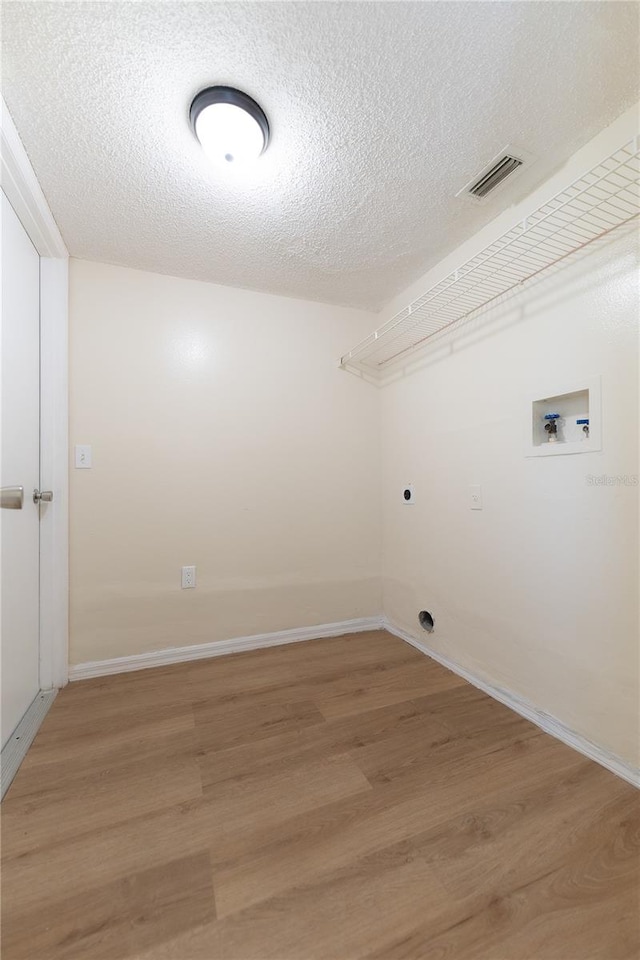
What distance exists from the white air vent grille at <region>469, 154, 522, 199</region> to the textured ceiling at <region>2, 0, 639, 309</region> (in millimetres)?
50

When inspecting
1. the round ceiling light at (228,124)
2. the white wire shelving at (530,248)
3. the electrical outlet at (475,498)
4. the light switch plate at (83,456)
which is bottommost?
the electrical outlet at (475,498)

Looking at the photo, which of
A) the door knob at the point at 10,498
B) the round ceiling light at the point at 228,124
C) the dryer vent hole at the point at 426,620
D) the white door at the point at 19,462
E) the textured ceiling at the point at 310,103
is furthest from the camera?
the dryer vent hole at the point at 426,620

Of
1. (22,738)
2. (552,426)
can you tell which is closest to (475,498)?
(552,426)

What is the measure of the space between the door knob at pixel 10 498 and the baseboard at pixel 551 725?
1825 mm

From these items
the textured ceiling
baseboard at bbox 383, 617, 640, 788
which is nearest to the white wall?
baseboard at bbox 383, 617, 640, 788

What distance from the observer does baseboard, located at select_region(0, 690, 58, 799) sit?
3.91 ft

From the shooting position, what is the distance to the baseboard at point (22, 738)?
1190 mm

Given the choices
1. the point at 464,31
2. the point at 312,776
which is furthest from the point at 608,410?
the point at 312,776

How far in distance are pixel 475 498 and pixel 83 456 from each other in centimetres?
193

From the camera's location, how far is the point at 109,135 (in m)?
1.24

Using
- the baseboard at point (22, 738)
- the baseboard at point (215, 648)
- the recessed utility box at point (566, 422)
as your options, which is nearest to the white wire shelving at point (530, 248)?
the recessed utility box at point (566, 422)

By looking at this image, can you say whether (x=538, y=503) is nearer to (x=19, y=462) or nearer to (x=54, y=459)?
(x=19, y=462)

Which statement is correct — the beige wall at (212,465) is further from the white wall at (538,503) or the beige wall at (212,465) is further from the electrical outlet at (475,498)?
the electrical outlet at (475,498)

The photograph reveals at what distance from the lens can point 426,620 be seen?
6.97ft
